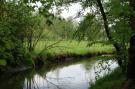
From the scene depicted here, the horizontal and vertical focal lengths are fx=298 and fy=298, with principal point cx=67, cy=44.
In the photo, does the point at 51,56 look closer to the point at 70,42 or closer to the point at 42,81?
the point at 42,81

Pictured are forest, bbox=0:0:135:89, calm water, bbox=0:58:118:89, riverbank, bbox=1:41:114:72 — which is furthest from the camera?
riverbank, bbox=1:41:114:72

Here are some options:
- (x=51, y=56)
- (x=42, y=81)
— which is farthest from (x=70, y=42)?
(x=51, y=56)

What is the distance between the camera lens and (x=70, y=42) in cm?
2083

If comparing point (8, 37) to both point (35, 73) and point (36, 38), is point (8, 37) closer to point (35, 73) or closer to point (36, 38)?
point (35, 73)

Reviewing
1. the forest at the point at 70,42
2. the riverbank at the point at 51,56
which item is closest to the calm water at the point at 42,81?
the forest at the point at 70,42

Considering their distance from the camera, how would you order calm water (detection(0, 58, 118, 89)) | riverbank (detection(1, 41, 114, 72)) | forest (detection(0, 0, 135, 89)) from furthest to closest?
riverbank (detection(1, 41, 114, 72))
calm water (detection(0, 58, 118, 89))
forest (detection(0, 0, 135, 89))

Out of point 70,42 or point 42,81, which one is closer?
point 70,42

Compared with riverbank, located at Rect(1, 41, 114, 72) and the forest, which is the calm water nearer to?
the forest

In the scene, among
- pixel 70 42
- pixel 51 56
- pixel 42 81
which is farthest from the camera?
pixel 51 56

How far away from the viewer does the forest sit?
11.9 metres

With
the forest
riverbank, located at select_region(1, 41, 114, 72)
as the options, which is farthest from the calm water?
riverbank, located at select_region(1, 41, 114, 72)

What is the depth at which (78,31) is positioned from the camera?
19469 mm

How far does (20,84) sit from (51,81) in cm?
273

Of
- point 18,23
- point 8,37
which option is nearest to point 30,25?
point 18,23
